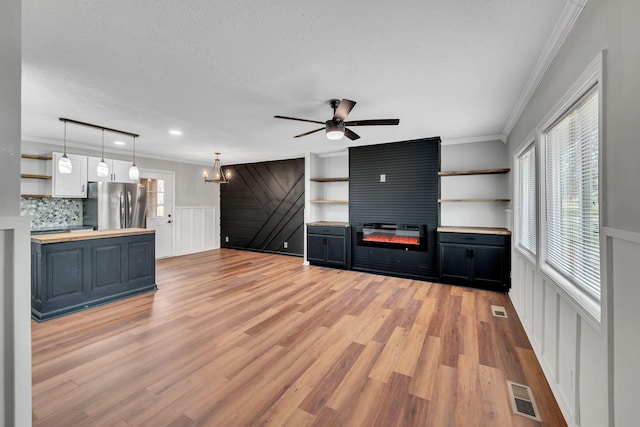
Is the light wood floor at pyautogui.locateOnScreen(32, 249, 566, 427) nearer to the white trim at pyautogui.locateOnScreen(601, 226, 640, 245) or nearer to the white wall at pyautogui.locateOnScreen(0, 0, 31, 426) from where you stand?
the white wall at pyautogui.locateOnScreen(0, 0, 31, 426)

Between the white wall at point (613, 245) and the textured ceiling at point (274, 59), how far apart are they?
42 cm

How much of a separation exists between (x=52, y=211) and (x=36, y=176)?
0.70m

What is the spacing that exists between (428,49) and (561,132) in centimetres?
118

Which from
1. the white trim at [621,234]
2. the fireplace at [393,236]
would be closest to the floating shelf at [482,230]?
the fireplace at [393,236]

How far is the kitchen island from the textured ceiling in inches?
63.8

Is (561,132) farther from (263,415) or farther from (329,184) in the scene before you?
(329,184)

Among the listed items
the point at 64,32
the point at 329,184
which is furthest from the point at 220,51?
the point at 329,184

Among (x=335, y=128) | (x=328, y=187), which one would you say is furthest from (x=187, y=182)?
(x=335, y=128)

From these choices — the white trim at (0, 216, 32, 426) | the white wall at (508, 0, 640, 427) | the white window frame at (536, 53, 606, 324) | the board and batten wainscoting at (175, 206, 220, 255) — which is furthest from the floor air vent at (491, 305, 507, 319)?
the board and batten wainscoting at (175, 206, 220, 255)

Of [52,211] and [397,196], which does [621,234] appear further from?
[52,211]

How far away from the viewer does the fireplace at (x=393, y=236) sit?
4805 millimetres

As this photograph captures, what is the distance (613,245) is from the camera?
1.17 metres

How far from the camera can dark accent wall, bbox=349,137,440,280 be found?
4.72 metres

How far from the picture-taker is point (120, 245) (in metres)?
3.76
